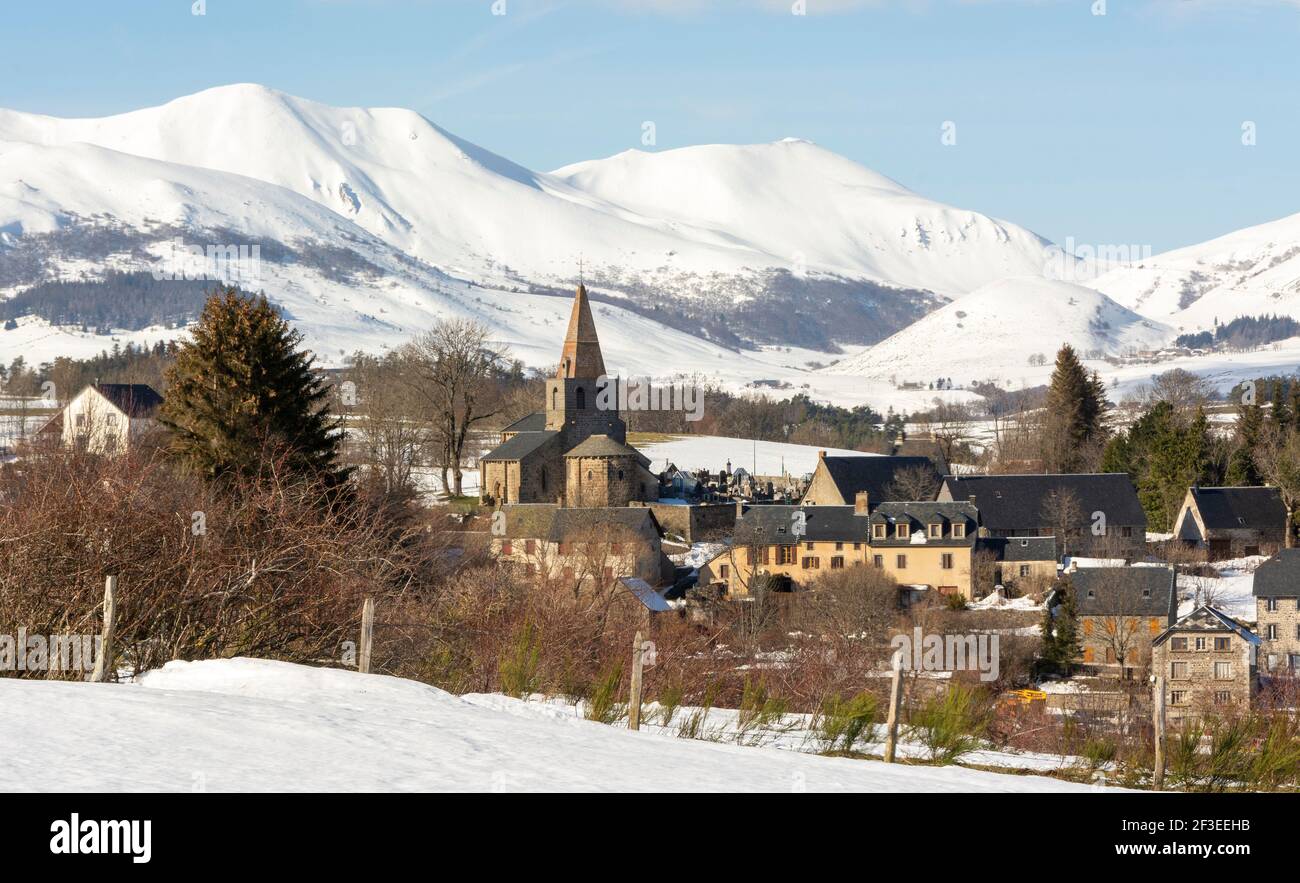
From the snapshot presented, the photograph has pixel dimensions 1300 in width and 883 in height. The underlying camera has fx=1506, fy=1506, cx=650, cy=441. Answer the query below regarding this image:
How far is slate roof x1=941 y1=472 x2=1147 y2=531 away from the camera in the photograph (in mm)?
71812

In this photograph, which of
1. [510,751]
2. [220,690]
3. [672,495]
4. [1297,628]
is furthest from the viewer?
[672,495]

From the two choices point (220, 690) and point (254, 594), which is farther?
point (254, 594)

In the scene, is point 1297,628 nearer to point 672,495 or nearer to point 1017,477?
point 1017,477

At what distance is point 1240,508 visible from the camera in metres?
71.6

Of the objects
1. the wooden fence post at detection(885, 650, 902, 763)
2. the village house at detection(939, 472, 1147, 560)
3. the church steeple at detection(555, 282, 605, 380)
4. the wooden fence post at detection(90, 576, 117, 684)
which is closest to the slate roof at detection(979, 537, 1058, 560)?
the village house at detection(939, 472, 1147, 560)

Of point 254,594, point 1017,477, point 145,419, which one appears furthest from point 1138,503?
point 254,594

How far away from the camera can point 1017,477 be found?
7538 centimetres

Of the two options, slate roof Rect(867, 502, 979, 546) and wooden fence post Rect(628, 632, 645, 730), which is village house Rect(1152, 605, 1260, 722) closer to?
slate roof Rect(867, 502, 979, 546)

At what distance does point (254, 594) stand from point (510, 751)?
6.47 m

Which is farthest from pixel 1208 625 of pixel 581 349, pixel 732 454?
pixel 732 454

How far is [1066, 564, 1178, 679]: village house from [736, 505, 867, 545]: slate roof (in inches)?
477

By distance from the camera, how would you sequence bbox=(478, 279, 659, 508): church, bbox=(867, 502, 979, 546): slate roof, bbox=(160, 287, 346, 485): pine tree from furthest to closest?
bbox=(478, 279, 659, 508): church < bbox=(867, 502, 979, 546): slate roof < bbox=(160, 287, 346, 485): pine tree

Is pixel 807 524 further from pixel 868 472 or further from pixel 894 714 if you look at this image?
pixel 894 714
